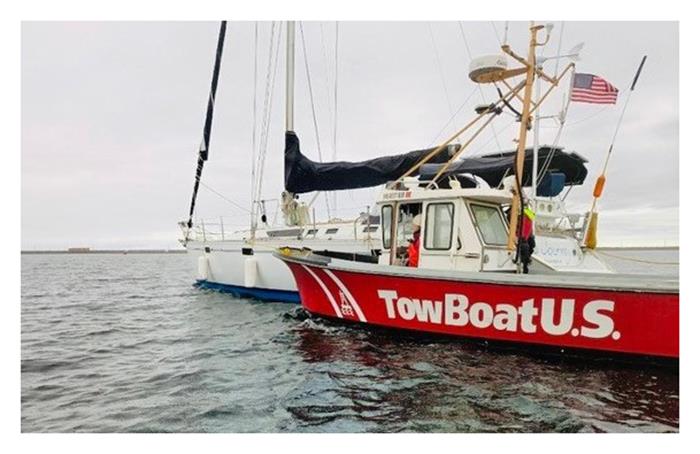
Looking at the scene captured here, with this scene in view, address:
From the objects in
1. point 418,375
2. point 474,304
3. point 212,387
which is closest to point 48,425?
point 212,387

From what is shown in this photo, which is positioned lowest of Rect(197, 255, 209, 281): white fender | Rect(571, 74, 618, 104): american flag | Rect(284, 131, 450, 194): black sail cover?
Rect(197, 255, 209, 281): white fender

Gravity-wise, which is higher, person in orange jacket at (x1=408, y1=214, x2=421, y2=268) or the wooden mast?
the wooden mast

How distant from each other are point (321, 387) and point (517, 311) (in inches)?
104

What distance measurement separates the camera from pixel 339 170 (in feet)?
37.2

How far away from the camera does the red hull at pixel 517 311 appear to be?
5590 millimetres

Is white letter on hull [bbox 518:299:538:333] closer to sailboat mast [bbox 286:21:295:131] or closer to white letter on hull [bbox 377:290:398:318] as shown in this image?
white letter on hull [bbox 377:290:398:318]

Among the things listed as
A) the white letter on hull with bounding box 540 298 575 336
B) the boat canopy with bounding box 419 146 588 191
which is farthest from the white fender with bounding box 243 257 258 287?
the white letter on hull with bounding box 540 298 575 336

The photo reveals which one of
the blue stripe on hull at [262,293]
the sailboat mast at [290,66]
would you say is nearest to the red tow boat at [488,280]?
the blue stripe on hull at [262,293]

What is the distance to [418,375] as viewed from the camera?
19.0 feet

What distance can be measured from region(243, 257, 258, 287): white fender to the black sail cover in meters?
2.28

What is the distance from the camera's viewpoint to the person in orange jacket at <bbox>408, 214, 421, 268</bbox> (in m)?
7.79

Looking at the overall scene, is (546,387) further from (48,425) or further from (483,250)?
(48,425)

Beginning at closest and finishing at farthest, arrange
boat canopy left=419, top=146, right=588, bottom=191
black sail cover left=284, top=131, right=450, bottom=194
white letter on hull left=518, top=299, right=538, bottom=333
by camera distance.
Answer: white letter on hull left=518, top=299, right=538, bottom=333, boat canopy left=419, top=146, right=588, bottom=191, black sail cover left=284, top=131, right=450, bottom=194

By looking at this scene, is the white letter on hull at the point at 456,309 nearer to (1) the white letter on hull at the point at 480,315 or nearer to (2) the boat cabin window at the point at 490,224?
(1) the white letter on hull at the point at 480,315
